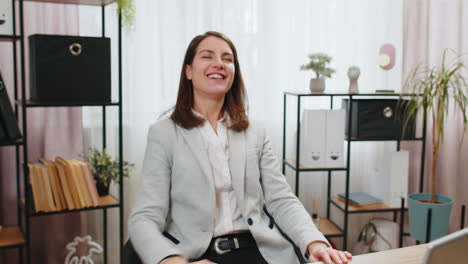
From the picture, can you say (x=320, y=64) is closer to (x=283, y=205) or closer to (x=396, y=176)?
(x=396, y=176)

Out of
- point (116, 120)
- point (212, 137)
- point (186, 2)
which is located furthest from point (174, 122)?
point (186, 2)

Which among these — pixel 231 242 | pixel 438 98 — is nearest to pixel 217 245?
pixel 231 242

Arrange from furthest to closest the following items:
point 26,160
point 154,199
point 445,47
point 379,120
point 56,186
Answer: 1. point 445,47
2. point 379,120
3. point 56,186
4. point 26,160
5. point 154,199

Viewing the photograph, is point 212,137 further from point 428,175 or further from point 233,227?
point 428,175

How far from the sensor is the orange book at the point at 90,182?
2201mm

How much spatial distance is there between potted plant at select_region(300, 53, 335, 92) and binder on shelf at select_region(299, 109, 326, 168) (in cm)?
15

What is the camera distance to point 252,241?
163cm

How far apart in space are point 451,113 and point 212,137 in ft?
6.40

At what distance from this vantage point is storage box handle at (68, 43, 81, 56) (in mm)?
2062

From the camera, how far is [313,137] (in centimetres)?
264

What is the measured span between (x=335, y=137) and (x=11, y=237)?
1715mm

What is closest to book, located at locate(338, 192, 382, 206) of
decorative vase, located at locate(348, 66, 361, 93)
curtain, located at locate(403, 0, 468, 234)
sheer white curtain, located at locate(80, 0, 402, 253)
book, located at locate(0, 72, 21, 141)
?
sheer white curtain, located at locate(80, 0, 402, 253)

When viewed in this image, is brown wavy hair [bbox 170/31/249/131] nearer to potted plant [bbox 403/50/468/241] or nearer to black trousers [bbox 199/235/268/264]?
black trousers [bbox 199/235/268/264]

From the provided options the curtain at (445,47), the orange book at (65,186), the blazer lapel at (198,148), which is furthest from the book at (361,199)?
the orange book at (65,186)
